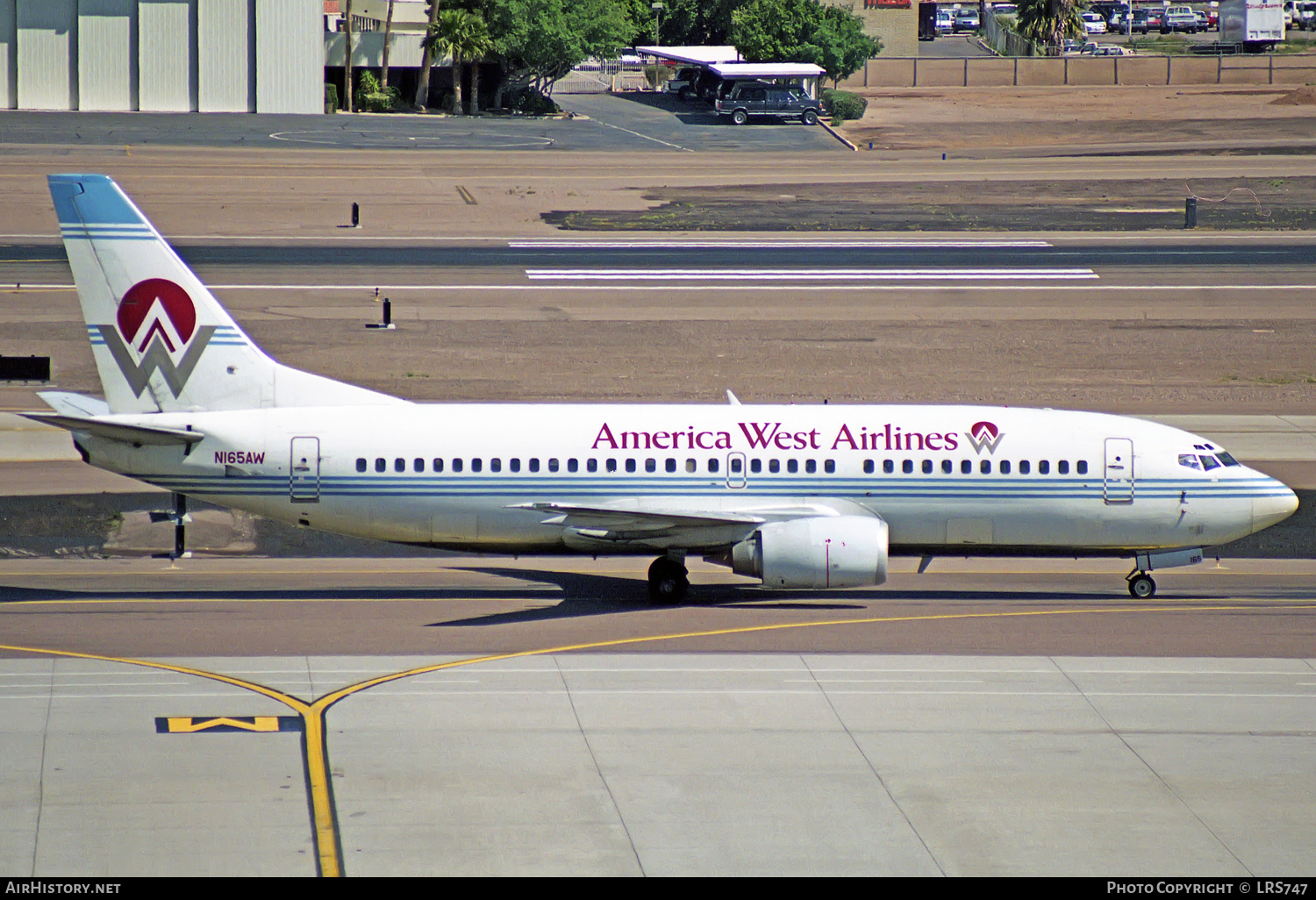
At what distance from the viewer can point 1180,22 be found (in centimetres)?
14838

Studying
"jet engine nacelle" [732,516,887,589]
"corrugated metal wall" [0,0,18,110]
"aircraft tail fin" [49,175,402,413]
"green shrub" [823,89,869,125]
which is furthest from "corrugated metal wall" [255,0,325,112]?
"jet engine nacelle" [732,516,887,589]

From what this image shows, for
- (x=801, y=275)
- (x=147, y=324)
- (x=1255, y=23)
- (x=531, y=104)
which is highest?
(x=1255, y=23)

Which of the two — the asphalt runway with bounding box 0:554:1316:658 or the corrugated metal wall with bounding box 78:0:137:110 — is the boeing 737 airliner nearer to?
the asphalt runway with bounding box 0:554:1316:658

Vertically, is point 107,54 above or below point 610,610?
above

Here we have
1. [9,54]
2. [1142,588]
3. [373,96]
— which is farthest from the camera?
[373,96]

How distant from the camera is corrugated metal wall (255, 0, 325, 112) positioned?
94.3 metres

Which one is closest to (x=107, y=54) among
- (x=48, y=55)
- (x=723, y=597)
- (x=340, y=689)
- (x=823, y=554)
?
(x=48, y=55)

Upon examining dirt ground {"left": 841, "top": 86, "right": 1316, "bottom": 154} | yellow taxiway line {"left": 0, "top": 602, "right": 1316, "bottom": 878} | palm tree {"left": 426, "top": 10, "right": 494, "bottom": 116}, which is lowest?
yellow taxiway line {"left": 0, "top": 602, "right": 1316, "bottom": 878}

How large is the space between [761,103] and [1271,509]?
2924 inches

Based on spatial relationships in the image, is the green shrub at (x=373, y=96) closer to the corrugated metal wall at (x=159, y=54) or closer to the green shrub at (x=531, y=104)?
the corrugated metal wall at (x=159, y=54)

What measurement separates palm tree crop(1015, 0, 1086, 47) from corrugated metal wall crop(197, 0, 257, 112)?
62838 millimetres

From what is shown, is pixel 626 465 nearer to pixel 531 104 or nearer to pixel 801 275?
pixel 801 275

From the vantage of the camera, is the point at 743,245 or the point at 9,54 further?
the point at 9,54

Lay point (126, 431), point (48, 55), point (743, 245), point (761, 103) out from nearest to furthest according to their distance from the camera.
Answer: point (126, 431)
point (743, 245)
point (48, 55)
point (761, 103)
